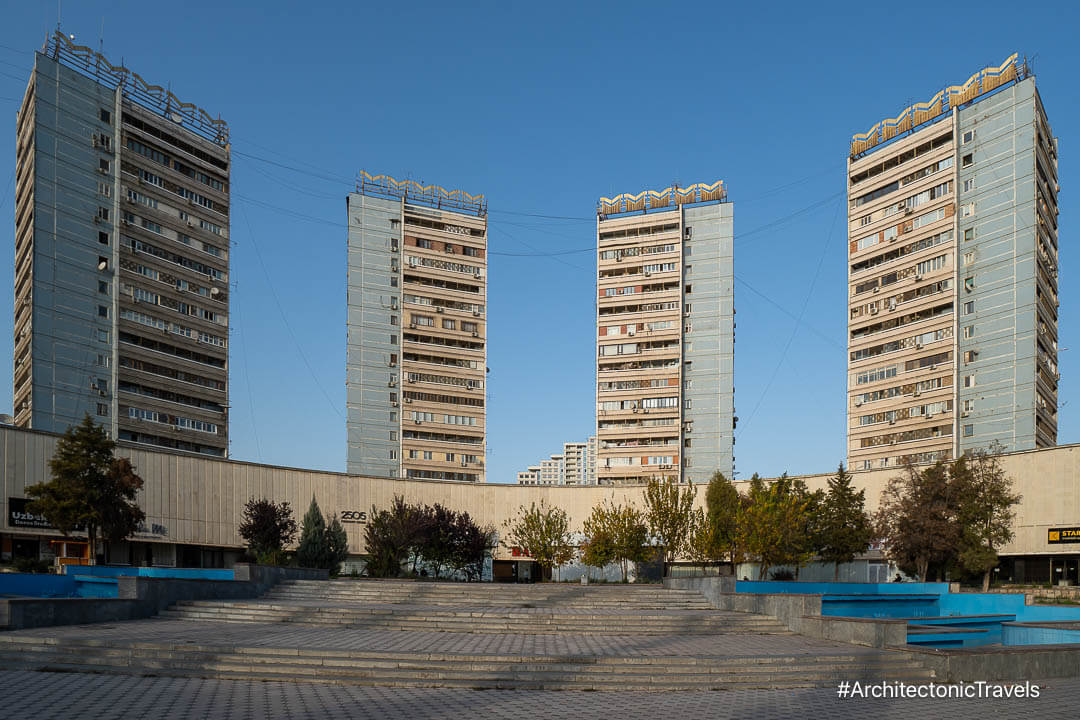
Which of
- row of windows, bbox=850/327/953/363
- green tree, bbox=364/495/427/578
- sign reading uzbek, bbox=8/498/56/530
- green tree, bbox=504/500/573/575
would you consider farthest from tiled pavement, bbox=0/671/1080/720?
row of windows, bbox=850/327/953/363

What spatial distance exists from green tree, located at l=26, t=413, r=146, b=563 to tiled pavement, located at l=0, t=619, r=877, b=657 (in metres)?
16.0

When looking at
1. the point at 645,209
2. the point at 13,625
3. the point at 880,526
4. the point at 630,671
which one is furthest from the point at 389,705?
the point at 645,209

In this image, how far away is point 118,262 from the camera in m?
68.2

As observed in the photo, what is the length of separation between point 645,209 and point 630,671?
262 feet

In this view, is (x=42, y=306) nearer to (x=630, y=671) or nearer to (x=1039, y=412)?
(x=630, y=671)

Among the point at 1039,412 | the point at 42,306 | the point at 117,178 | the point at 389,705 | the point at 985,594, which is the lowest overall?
the point at 985,594

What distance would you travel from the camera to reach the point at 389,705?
12281mm

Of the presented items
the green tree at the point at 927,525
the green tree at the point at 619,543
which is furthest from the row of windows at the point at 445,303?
the green tree at the point at 927,525

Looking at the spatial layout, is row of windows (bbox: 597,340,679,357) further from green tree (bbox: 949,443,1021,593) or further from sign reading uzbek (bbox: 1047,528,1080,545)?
green tree (bbox: 949,443,1021,593)

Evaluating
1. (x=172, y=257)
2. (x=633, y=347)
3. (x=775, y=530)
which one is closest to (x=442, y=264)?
(x=633, y=347)

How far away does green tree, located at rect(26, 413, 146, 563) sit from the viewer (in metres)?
34.2

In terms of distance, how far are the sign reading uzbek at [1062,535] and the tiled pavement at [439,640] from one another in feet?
104

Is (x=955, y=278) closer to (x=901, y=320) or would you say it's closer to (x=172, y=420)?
(x=901, y=320)

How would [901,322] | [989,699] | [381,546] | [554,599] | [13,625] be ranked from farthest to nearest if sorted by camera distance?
1. [901,322]
2. [381,546]
3. [554,599]
4. [13,625]
5. [989,699]
